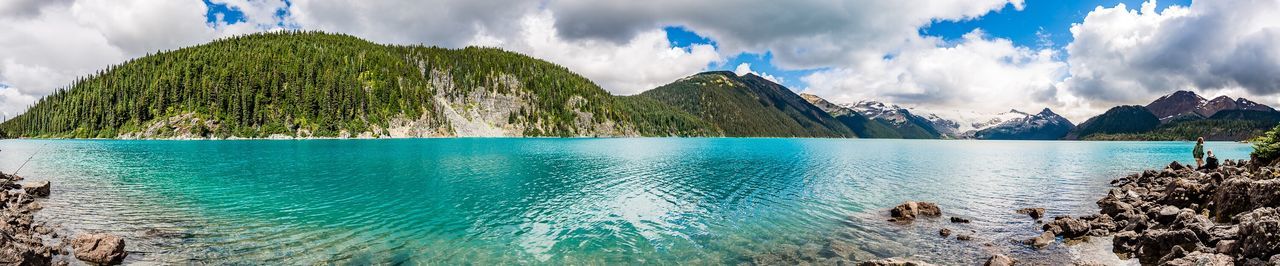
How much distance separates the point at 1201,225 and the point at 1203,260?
17.8 ft

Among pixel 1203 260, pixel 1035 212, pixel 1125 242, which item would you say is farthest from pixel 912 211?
pixel 1203 260

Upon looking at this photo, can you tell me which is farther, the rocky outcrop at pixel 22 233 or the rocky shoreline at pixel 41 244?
the rocky shoreline at pixel 41 244

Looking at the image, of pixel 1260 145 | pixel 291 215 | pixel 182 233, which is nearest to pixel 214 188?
pixel 291 215

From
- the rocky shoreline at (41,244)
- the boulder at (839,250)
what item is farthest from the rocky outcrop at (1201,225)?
the rocky shoreline at (41,244)

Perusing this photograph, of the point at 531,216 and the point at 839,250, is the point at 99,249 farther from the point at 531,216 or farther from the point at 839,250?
the point at 839,250

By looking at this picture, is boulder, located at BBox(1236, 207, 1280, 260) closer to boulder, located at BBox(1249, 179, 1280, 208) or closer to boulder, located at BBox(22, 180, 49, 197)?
boulder, located at BBox(1249, 179, 1280, 208)

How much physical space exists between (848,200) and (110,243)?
34.1 metres

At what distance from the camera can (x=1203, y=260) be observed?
40.7 ft

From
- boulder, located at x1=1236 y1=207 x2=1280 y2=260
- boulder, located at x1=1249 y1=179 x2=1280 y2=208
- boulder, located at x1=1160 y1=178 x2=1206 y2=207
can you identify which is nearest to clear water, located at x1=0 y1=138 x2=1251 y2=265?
boulder, located at x1=1160 y1=178 x2=1206 y2=207

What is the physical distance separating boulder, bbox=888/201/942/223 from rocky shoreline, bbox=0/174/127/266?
3041cm

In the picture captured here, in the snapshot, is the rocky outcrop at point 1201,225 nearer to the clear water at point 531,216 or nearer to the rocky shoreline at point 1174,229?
the rocky shoreline at point 1174,229

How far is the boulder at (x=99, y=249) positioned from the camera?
52.1ft

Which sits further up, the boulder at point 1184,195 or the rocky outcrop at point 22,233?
the boulder at point 1184,195

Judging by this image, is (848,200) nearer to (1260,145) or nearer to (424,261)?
(424,261)
